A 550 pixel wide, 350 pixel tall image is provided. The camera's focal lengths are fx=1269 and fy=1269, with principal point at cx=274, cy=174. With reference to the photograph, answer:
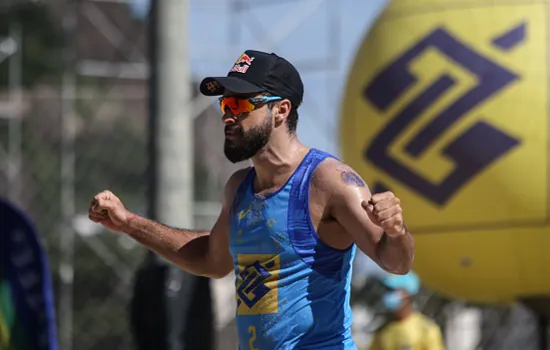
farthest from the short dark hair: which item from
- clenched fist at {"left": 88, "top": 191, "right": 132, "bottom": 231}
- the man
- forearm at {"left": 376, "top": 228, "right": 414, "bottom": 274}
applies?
clenched fist at {"left": 88, "top": 191, "right": 132, "bottom": 231}

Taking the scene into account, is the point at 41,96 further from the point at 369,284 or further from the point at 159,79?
the point at 159,79

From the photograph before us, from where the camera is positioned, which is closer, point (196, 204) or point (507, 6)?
point (507, 6)

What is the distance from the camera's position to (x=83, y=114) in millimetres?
14930

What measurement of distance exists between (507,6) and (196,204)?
7.58 meters

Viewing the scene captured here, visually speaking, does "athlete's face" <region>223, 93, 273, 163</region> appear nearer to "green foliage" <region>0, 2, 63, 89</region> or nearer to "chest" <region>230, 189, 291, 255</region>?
"chest" <region>230, 189, 291, 255</region>

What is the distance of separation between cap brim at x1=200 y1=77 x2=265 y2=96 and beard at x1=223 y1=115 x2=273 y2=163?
127mm

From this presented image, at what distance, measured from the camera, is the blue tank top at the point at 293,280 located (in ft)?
13.3

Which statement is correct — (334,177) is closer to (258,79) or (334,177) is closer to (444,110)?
(258,79)

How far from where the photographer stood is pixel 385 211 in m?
→ 3.64

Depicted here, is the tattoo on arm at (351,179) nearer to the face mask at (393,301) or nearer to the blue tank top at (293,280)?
the blue tank top at (293,280)

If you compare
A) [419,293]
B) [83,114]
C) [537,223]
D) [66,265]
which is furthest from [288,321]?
[83,114]

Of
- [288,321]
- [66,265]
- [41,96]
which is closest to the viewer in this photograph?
[288,321]

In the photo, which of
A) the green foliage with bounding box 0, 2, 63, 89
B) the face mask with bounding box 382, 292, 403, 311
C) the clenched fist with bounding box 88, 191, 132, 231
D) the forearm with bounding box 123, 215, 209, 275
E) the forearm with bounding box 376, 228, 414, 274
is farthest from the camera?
the green foliage with bounding box 0, 2, 63, 89

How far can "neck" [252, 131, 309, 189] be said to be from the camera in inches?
165
